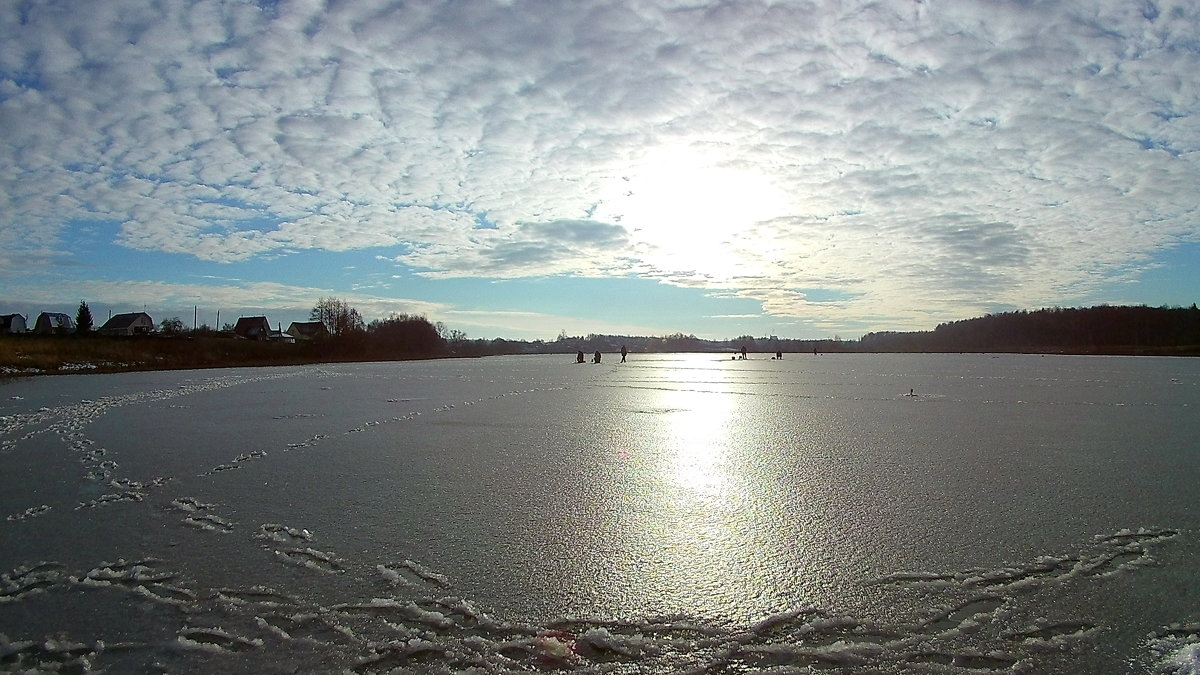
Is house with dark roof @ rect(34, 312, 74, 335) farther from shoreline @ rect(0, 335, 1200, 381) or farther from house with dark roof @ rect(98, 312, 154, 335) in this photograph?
shoreline @ rect(0, 335, 1200, 381)

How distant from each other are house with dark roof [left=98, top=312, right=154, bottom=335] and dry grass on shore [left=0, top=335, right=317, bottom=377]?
60.1ft

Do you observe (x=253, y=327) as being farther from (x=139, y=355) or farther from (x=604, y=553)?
(x=604, y=553)

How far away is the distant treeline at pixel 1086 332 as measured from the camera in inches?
3076

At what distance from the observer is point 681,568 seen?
12.6 feet

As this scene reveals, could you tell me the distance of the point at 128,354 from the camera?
3894 centimetres

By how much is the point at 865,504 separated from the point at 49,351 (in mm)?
40553

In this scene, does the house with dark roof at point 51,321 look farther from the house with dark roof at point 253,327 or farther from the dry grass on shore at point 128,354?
the dry grass on shore at point 128,354

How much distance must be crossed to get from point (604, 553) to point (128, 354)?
1703 inches

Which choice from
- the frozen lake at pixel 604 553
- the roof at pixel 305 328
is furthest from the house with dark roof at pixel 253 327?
the frozen lake at pixel 604 553

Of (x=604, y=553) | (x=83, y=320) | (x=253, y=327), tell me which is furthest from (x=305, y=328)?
(x=604, y=553)

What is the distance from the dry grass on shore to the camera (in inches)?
1204

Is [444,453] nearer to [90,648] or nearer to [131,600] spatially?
[131,600]

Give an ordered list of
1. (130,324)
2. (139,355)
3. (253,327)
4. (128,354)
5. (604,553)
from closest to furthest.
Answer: (604,553) < (128,354) < (139,355) < (130,324) < (253,327)

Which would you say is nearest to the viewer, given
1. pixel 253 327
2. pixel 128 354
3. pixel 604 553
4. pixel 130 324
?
pixel 604 553
